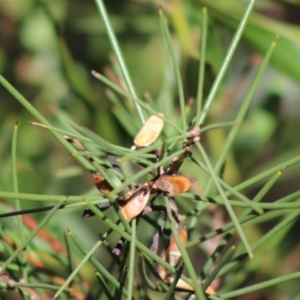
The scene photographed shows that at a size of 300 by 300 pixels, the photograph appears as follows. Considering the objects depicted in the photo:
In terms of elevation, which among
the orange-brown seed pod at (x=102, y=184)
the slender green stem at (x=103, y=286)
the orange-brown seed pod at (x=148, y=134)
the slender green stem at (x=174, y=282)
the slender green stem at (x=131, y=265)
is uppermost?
the orange-brown seed pod at (x=148, y=134)

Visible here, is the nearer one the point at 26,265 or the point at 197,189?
the point at 26,265

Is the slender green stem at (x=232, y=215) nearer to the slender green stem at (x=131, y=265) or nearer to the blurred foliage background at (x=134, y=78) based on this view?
the slender green stem at (x=131, y=265)

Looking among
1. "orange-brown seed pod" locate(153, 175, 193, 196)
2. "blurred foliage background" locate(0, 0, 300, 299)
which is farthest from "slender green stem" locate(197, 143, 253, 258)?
"blurred foliage background" locate(0, 0, 300, 299)

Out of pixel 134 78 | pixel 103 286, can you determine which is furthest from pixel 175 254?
pixel 134 78

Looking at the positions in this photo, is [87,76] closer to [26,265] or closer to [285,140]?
[285,140]

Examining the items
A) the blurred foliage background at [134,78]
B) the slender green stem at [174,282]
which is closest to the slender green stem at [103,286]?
the slender green stem at [174,282]

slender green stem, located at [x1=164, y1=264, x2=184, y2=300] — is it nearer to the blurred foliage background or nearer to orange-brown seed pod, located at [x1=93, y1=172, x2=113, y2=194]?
orange-brown seed pod, located at [x1=93, y1=172, x2=113, y2=194]

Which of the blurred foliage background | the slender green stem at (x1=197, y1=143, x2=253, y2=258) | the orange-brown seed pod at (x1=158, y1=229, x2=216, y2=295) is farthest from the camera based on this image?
the blurred foliage background

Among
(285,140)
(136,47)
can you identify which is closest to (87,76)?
(136,47)
